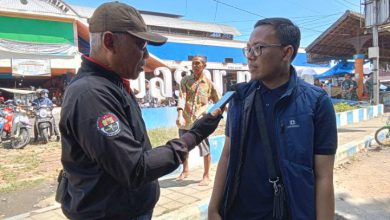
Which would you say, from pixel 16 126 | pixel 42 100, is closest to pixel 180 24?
pixel 42 100

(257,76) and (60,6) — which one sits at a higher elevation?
(60,6)

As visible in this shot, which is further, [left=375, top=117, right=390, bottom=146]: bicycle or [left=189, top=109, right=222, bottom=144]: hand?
[left=375, top=117, right=390, bottom=146]: bicycle

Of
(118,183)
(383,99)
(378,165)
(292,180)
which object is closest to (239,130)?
(292,180)

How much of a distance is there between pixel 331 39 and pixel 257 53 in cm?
1879

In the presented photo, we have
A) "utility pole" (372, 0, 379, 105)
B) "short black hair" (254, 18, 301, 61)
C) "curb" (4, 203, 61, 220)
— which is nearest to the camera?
"short black hair" (254, 18, 301, 61)

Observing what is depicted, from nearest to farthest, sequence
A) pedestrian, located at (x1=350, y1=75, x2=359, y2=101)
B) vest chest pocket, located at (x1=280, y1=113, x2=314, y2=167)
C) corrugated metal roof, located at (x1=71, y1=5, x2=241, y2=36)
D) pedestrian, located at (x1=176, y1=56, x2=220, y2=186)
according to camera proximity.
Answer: vest chest pocket, located at (x1=280, y1=113, x2=314, y2=167)
pedestrian, located at (x1=176, y1=56, x2=220, y2=186)
pedestrian, located at (x1=350, y1=75, x2=359, y2=101)
corrugated metal roof, located at (x1=71, y1=5, x2=241, y2=36)

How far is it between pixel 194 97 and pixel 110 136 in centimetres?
334

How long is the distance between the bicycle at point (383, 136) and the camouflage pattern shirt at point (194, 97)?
189 inches

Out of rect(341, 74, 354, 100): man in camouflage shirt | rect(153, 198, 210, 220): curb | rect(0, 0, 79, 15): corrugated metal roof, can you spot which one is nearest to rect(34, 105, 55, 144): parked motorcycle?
rect(153, 198, 210, 220): curb

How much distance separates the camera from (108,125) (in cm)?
145

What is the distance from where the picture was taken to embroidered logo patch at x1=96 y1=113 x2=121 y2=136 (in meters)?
1.44

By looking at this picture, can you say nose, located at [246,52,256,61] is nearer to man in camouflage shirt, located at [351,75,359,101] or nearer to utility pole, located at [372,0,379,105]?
utility pole, located at [372,0,379,105]

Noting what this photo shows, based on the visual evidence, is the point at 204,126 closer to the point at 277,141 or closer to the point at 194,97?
the point at 277,141

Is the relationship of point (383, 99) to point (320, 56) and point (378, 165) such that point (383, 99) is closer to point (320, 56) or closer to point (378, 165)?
point (320, 56)
